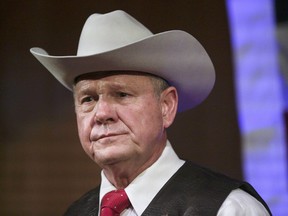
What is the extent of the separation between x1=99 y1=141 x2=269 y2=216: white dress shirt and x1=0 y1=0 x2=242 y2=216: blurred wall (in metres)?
0.68

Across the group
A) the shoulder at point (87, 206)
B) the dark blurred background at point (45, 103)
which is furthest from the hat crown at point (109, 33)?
the dark blurred background at point (45, 103)

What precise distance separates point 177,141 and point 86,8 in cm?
65

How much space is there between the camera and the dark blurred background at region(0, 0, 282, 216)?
2338 millimetres

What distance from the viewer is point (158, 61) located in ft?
5.05

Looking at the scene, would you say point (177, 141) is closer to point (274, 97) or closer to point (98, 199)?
point (274, 97)

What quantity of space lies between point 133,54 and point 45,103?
3.37 feet

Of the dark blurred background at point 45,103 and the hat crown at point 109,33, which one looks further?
the dark blurred background at point 45,103

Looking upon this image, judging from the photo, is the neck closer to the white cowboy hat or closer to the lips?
the lips

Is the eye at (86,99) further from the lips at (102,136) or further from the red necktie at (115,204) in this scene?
the red necktie at (115,204)

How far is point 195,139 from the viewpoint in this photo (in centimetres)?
226

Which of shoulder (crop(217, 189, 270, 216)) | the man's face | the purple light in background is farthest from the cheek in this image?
the purple light in background

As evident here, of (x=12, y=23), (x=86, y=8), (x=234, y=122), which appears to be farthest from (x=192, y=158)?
(x=12, y=23)

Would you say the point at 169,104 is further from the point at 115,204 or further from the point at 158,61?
the point at 115,204

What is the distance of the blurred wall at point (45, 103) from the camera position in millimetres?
2338
